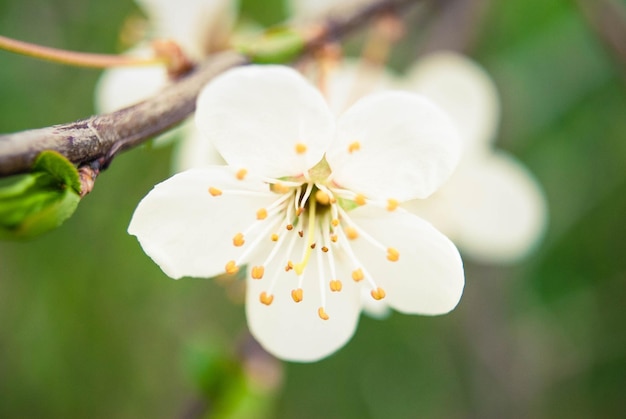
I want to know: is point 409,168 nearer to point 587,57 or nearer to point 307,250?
point 307,250

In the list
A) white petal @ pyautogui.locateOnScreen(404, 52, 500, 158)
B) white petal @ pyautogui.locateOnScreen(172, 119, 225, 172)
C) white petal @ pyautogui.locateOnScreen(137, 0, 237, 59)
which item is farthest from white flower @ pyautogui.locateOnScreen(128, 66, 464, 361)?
white petal @ pyautogui.locateOnScreen(404, 52, 500, 158)

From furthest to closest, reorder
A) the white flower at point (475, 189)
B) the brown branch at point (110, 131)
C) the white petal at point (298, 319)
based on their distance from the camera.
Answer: the white flower at point (475, 189), the white petal at point (298, 319), the brown branch at point (110, 131)

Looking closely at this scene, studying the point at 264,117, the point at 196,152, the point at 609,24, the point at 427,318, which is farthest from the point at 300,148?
the point at 427,318

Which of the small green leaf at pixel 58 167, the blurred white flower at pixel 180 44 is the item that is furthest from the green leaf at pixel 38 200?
the blurred white flower at pixel 180 44

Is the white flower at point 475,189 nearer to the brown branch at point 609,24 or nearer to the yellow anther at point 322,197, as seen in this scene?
Result: the brown branch at point 609,24

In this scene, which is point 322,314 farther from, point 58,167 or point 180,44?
point 180,44
